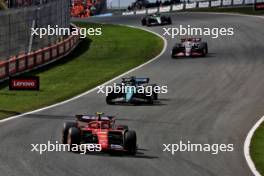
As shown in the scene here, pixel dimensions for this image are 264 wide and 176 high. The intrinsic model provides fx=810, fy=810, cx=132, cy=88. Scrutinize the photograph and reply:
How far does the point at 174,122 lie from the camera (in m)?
25.9

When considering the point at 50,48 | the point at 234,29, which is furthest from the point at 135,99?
the point at 234,29

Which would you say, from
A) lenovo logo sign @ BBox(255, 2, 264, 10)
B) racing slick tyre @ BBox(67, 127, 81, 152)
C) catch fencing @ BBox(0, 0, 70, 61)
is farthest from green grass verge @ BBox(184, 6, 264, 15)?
racing slick tyre @ BBox(67, 127, 81, 152)

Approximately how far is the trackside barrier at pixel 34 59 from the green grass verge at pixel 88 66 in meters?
0.49

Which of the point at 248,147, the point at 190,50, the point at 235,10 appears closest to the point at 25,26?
the point at 190,50

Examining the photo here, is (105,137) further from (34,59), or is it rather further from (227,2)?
(227,2)

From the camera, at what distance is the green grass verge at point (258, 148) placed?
63.3ft

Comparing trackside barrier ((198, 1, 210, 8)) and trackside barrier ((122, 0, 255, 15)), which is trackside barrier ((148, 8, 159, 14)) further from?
trackside barrier ((198, 1, 210, 8))

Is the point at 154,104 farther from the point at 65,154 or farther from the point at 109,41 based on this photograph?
the point at 109,41

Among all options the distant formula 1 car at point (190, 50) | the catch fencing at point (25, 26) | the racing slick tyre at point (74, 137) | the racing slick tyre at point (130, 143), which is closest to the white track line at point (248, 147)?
the racing slick tyre at point (130, 143)

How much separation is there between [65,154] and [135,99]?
10786mm

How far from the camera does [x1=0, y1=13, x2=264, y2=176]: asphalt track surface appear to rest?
18.1m

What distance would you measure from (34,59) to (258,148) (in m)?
24.1

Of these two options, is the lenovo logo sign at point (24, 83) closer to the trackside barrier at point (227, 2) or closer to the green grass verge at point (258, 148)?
the green grass verge at point (258, 148)

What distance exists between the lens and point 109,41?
5944cm
